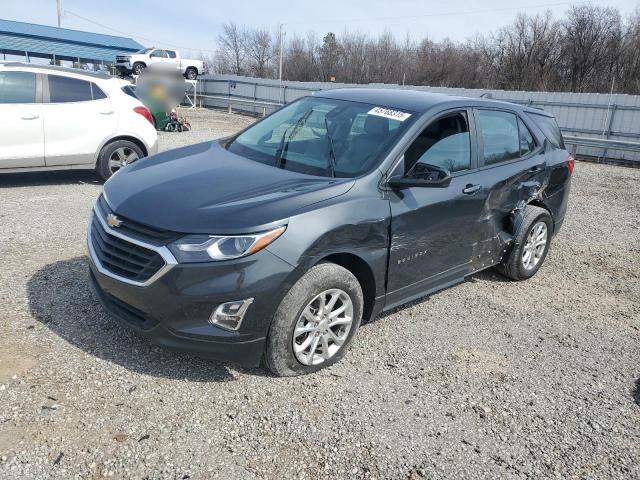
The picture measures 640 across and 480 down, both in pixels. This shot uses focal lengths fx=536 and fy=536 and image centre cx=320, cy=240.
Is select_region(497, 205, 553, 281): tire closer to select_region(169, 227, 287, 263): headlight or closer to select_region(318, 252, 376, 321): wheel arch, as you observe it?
select_region(318, 252, 376, 321): wheel arch

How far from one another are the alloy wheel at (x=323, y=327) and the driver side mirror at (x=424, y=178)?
865 millimetres

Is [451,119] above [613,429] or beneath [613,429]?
above

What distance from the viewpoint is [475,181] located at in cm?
443

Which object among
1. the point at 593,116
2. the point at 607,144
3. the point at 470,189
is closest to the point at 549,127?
the point at 470,189

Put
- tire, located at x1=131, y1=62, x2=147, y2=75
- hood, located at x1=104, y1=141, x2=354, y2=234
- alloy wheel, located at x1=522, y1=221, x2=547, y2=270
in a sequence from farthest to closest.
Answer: tire, located at x1=131, y1=62, x2=147, y2=75, alloy wheel, located at x1=522, y1=221, x2=547, y2=270, hood, located at x1=104, y1=141, x2=354, y2=234

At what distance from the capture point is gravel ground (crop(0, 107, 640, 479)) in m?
2.75

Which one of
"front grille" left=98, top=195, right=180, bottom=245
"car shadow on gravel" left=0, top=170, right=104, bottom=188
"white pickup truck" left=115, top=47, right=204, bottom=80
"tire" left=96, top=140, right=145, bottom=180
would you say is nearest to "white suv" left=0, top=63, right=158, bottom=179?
"tire" left=96, top=140, right=145, bottom=180

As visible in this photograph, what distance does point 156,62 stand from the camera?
3547cm

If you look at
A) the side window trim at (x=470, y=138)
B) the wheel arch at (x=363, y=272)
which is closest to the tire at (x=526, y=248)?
the side window trim at (x=470, y=138)

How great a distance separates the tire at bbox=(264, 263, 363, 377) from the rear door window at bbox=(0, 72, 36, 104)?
6231 millimetres

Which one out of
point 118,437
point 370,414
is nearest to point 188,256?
point 118,437

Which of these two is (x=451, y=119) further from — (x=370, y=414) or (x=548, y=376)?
(x=370, y=414)

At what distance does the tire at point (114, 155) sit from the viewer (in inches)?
324

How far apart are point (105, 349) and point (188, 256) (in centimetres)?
→ 112
